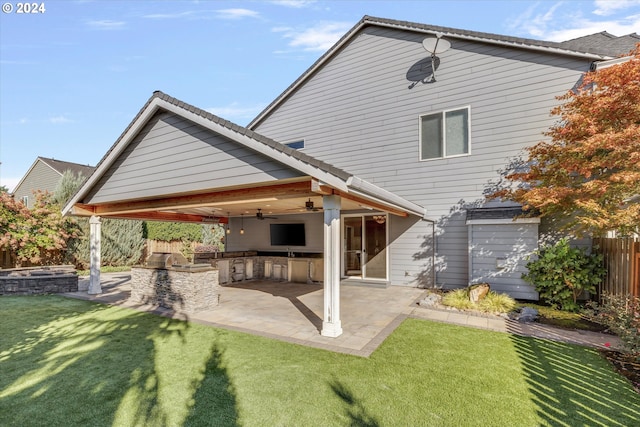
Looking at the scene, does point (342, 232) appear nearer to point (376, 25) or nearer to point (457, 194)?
point (457, 194)

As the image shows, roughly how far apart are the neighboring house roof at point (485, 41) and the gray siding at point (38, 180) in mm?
19741

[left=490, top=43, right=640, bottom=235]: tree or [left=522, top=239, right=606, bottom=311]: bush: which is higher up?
[left=490, top=43, right=640, bottom=235]: tree

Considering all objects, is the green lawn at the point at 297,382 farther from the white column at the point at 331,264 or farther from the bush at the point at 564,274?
the bush at the point at 564,274

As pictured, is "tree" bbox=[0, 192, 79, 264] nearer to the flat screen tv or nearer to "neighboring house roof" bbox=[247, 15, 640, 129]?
the flat screen tv

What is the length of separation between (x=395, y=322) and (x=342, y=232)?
4.89m

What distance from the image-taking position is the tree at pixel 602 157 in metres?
5.36

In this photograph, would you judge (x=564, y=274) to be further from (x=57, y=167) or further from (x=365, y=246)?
(x=57, y=167)

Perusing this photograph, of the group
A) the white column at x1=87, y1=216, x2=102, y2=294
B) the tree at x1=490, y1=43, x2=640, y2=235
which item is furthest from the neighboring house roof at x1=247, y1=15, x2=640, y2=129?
the white column at x1=87, y1=216, x2=102, y2=294

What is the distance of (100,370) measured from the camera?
390 centimetres

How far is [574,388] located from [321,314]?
13.6 ft

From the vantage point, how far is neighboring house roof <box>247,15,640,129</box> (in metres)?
7.59

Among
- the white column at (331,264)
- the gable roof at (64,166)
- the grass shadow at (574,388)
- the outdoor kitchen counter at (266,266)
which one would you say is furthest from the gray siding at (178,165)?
the gable roof at (64,166)

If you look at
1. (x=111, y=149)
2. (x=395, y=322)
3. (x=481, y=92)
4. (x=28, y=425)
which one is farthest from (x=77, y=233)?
(x=481, y=92)

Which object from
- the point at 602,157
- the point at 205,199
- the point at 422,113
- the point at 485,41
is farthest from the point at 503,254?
the point at 205,199
